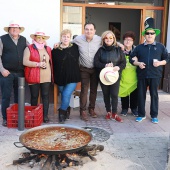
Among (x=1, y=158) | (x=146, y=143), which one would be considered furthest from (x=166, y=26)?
(x=1, y=158)

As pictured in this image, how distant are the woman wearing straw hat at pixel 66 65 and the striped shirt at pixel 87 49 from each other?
0.13 m

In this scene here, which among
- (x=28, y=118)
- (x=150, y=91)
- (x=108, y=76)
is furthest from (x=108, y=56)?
(x=28, y=118)

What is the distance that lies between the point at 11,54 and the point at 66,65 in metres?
1.06

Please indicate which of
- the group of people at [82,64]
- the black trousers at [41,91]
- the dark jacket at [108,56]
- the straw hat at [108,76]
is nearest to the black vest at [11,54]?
the group of people at [82,64]

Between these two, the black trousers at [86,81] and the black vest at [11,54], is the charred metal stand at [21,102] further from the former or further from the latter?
the black trousers at [86,81]

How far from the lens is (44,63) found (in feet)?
16.4

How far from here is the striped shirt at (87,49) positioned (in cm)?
538

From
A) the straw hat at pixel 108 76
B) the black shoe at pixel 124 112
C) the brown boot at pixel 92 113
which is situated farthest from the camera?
the black shoe at pixel 124 112

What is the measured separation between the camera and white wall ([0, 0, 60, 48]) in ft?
20.9

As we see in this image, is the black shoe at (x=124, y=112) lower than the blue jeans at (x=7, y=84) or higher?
lower

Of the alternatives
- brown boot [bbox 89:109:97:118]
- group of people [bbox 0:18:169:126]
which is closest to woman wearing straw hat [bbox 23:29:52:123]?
group of people [bbox 0:18:169:126]

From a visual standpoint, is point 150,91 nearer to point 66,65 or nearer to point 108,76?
point 108,76

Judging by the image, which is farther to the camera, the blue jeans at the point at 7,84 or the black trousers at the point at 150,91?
the black trousers at the point at 150,91

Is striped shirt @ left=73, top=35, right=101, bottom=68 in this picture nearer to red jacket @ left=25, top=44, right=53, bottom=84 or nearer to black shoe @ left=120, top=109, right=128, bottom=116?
red jacket @ left=25, top=44, right=53, bottom=84
